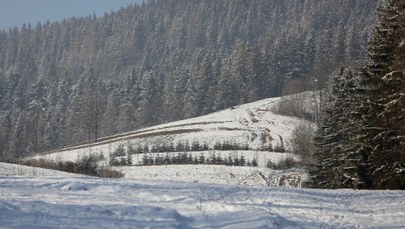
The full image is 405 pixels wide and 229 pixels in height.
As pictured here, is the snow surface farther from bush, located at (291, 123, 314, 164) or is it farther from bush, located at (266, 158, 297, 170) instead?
bush, located at (291, 123, 314, 164)

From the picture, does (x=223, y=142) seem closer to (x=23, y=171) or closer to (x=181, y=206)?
(x=23, y=171)

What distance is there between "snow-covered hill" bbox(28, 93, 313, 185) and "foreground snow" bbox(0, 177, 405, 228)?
2349cm

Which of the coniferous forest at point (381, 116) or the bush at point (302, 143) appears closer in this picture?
the coniferous forest at point (381, 116)

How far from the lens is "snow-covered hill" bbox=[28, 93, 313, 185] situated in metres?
42.5

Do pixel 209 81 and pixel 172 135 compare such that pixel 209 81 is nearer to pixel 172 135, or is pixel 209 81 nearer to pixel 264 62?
pixel 264 62

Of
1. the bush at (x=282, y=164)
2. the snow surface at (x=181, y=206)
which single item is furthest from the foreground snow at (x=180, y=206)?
the bush at (x=282, y=164)

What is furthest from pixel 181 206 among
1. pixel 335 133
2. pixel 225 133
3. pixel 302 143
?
pixel 225 133

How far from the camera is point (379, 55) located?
2370cm

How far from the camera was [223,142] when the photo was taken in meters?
57.2

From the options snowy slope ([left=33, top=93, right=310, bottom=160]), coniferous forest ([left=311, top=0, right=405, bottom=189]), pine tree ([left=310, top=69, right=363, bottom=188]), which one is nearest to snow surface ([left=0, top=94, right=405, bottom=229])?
coniferous forest ([left=311, top=0, right=405, bottom=189])

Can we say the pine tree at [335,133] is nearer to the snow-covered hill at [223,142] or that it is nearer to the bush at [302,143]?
the snow-covered hill at [223,142]

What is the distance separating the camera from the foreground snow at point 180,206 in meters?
10.4

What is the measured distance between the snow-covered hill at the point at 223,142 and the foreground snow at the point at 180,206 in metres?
23.5

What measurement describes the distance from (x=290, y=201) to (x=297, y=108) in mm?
67000
